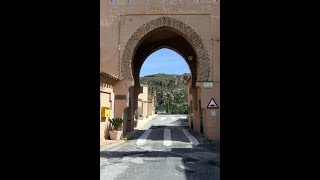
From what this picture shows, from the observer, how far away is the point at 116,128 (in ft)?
51.0

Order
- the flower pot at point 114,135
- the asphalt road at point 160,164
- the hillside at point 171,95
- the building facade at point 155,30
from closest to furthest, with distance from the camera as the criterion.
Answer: the asphalt road at point 160,164, the flower pot at point 114,135, the building facade at point 155,30, the hillside at point 171,95

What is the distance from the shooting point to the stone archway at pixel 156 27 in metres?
15.6

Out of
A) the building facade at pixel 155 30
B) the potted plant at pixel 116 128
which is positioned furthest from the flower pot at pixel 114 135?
the building facade at pixel 155 30

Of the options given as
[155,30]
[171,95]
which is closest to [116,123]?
[155,30]

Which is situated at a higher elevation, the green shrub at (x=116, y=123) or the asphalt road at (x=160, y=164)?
the green shrub at (x=116, y=123)

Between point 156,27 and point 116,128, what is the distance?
504 cm

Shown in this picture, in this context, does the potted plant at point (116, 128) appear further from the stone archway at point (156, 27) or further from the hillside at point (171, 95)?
the hillside at point (171, 95)

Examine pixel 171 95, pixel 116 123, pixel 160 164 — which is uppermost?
pixel 171 95

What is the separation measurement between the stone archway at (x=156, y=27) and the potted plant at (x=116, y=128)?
2063 millimetres

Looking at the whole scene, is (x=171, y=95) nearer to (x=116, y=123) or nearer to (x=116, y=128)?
(x=116, y=128)
